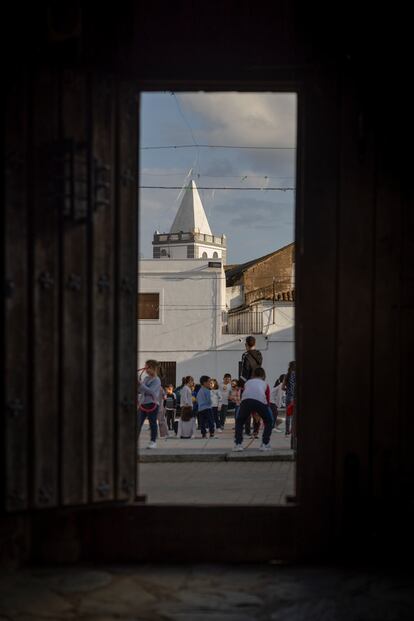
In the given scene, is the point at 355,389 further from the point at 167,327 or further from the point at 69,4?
the point at 167,327

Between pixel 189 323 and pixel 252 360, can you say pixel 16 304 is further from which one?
pixel 189 323

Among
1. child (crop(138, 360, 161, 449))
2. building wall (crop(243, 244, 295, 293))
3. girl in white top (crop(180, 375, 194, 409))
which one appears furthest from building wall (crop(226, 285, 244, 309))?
child (crop(138, 360, 161, 449))

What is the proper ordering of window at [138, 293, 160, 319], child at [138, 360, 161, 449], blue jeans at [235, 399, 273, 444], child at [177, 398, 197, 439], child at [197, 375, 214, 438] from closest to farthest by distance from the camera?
blue jeans at [235, 399, 273, 444] < child at [138, 360, 161, 449] < child at [177, 398, 197, 439] < child at [197, 375, 214, 438] < window at [138, 293, 160, 319]

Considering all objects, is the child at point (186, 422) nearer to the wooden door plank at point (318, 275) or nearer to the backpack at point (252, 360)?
the backpack at point (252, 360)

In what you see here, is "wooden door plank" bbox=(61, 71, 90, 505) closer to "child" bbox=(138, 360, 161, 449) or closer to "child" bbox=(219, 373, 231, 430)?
"child" bbox=(138, 360, 161, 449)

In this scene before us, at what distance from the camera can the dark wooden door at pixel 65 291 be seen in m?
5.30

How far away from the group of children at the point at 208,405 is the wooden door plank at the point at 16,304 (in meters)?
7.47

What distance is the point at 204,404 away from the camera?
16.7 m

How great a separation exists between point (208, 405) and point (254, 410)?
4.07 meters

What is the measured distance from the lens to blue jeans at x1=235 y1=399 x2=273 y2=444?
41.2ft

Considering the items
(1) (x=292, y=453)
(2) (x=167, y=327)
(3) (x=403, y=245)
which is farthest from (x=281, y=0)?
(2) (x=167, y=327)

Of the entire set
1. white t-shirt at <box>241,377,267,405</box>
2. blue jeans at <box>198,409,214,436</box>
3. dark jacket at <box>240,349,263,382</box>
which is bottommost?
blue jeans at <box>198,409,214,436</box>

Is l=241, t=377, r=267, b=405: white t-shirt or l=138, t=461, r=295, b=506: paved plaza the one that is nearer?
l=138, t=461, r=295, b=506: paved plaza

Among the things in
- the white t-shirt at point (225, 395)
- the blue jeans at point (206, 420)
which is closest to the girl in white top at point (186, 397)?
the blue jeans at point (206, 420)
